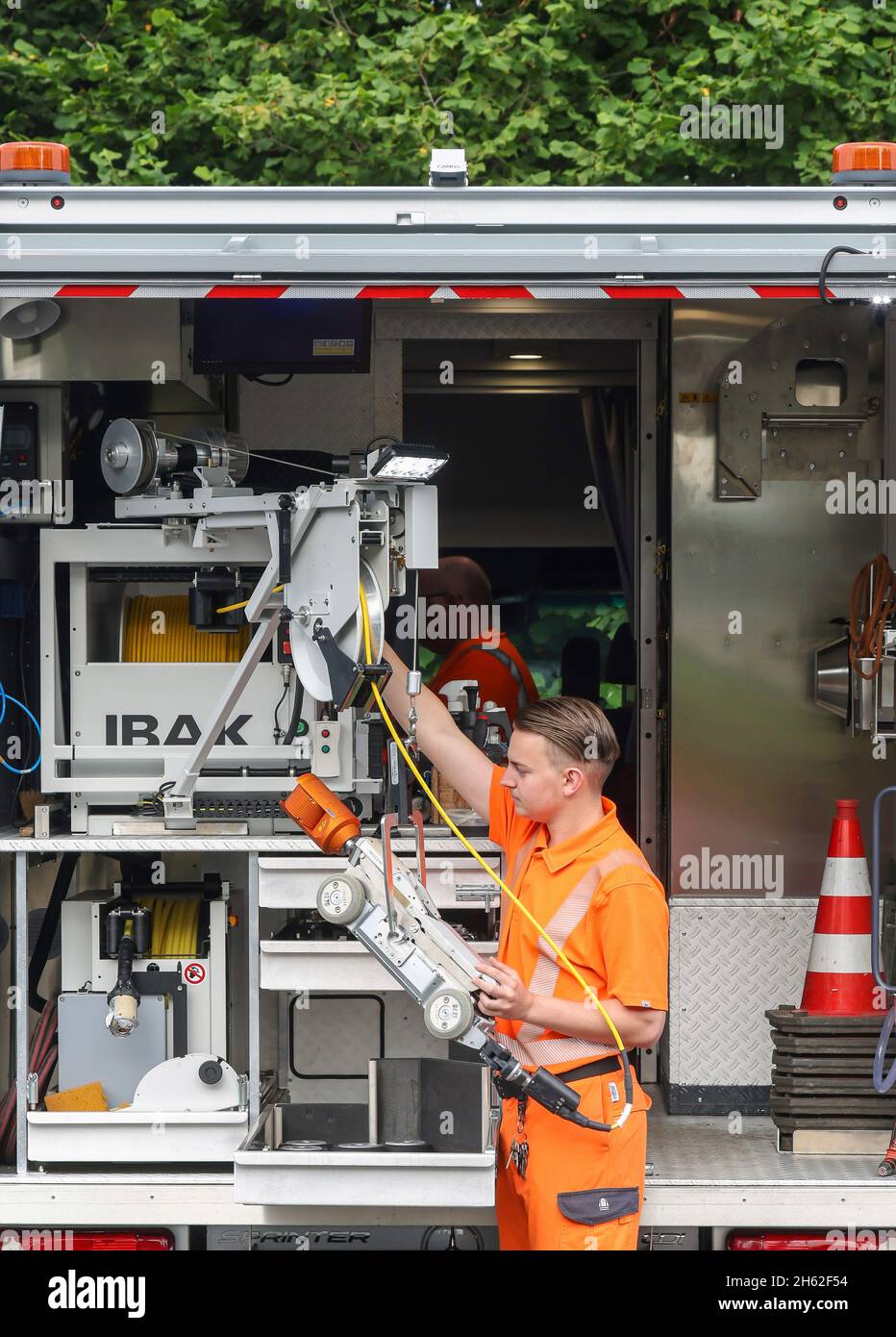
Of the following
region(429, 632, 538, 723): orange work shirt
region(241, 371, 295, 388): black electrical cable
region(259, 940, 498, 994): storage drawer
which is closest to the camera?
region(259, 940, 498, 994): storage drawer

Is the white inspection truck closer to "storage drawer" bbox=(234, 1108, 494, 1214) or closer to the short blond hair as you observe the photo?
"storage drawer" bbox=(234, 1108, 494, 1214)

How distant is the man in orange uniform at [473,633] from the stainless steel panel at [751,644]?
737mm

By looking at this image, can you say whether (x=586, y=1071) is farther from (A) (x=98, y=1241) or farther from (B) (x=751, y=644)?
(B) (x=751, y=644)

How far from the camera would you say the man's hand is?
335 cm

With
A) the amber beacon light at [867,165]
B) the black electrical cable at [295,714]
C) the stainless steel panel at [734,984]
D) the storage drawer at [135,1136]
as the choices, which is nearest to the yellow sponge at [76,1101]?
the storage drawer at [135,1136]

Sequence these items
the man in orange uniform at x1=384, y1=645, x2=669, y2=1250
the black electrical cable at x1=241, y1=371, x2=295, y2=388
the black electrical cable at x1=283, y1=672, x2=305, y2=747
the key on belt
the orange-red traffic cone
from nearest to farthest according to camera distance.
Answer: the man in orange uniform at x1=384, y1=645, x2=669, y2=1250
the key on belt
the black electrical cable at x1=283, y1=672, x2=305, y2=747
the orange-red traffic cone
the black electrical cable at x1=241, y1=371, x2=295, y2=388

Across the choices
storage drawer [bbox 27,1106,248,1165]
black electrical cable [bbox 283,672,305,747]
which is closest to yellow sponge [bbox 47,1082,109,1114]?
storage drawer [bbox 27,1106,248,1165]

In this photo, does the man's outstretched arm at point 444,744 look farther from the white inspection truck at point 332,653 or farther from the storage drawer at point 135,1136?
the storage drawer at point 135,1136

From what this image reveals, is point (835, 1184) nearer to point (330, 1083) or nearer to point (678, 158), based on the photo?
point (330, 1083)

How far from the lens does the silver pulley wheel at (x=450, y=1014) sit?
334 centimetres

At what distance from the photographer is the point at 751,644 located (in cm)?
510

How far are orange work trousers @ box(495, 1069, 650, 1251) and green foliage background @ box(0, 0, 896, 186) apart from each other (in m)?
7.18

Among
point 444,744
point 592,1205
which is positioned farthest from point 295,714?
point 592,1205

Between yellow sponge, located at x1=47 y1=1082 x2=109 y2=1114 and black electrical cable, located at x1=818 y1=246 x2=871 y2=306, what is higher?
black electrical cable, located at x1=818 y1=246 x2=871 y2=306
